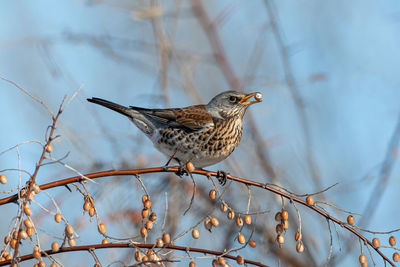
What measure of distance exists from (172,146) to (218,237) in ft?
3.11

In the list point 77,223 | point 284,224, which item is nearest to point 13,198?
point 284,224

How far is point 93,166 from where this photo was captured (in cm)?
482

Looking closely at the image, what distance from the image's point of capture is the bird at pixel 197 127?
184 inches

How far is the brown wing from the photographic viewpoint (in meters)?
4.88

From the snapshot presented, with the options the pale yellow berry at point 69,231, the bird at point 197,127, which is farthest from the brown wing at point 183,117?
the pale yellow berry at point 69,231

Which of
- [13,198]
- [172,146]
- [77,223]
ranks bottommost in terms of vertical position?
[13,198]

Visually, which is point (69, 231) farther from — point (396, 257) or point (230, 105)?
point (230, 105)

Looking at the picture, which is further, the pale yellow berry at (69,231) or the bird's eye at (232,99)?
the bird's eye at (232,99)

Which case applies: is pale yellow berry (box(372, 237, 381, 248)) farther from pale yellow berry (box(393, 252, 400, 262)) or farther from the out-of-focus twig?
the out-of-focus twig

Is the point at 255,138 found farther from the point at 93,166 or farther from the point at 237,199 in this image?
the point at 93,166

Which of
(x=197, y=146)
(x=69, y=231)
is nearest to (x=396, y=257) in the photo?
(x=69, y=231)

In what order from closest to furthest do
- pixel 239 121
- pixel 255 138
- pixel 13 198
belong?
1. pixel 13 198
2. pixel 239 121
3. pixel 255 138

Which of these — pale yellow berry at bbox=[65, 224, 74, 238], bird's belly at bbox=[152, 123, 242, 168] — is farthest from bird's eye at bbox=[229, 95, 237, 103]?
pale yellow berry at bbox=[65, 224, 74, 238]

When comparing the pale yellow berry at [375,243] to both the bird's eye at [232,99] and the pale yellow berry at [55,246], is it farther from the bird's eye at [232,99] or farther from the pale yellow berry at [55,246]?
the bird's eye at [232,99]
